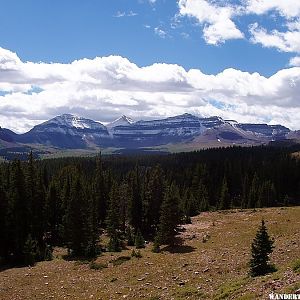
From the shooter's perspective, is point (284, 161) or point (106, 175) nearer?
point (106, 175)

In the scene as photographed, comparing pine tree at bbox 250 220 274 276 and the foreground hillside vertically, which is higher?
pine tree at bbox 250 220 274 276

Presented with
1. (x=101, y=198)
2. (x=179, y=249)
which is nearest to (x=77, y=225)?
(x=179, y=249)

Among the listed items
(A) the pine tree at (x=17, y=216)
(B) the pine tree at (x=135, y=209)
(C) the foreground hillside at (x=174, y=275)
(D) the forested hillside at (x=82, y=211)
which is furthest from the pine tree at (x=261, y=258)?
(B) the pine tree at (x=135, y=209)

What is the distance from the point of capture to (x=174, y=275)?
36.8 meters

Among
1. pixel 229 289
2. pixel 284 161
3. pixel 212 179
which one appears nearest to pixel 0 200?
pixel 229 289

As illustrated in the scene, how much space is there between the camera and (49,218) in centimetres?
7362

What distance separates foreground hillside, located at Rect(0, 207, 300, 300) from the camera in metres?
27.5

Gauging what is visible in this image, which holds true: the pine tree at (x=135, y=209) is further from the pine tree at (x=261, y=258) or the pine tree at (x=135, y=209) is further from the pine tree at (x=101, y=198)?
the pine tree at (x=261, y=258)

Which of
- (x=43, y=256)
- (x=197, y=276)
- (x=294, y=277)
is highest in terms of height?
(x=294, y=277)

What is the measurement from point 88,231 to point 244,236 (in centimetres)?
2275

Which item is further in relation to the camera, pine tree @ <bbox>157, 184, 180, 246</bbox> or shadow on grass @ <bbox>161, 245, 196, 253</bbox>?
pine tree @ <bbox>157, 184, 180, 246</bbox>

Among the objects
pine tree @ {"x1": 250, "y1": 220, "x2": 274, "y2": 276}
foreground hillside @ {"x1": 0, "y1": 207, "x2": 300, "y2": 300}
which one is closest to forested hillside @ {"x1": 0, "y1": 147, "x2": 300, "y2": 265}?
foreground hillside @ {"x1": 0, "y1": 207, "x2": 300, "y2": 300}

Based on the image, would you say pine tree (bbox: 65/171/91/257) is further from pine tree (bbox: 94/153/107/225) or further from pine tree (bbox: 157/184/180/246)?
pine tree (bbox: 94/153/107/225)

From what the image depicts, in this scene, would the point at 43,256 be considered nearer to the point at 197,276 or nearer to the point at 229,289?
the point at 197,276
